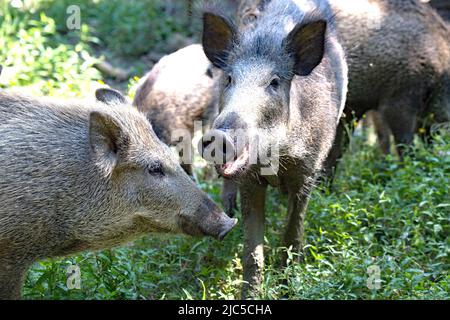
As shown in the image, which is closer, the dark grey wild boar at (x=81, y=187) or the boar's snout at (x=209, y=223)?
the dark grey wild boar at (x=81, y=187)

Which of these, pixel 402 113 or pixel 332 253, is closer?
pixel 332 253

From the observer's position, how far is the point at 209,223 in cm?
475

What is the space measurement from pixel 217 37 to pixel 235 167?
3.98 feet

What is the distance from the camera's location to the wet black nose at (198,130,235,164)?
4.34 m

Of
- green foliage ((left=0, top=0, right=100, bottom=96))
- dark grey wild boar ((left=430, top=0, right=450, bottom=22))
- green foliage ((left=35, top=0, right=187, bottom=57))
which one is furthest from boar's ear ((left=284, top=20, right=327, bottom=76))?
green foliage ((left=35, top=0, right=187, bottom=57))

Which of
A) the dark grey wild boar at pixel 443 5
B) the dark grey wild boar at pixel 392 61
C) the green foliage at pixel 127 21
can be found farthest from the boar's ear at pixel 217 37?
the green foliage at pixel 127 21

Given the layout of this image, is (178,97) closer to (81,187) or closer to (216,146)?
(81,187)

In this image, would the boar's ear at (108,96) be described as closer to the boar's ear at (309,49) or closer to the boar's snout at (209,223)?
the boar's snout at (209,223)

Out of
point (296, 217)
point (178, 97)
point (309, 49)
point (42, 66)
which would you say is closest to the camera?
point (309, 49)

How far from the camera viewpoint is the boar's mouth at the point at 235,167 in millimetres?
4508

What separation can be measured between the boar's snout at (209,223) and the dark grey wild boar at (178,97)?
2.01 m

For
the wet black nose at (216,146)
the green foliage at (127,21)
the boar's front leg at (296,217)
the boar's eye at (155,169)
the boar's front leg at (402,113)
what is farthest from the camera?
the green foliage at (127,21)

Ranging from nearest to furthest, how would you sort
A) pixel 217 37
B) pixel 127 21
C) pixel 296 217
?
pixel 217 37, pixel 296 217, pixel 127 21

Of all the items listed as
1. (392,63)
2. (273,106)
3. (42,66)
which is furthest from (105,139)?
(42,66)
